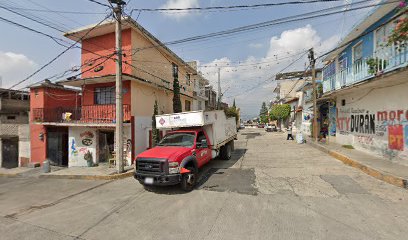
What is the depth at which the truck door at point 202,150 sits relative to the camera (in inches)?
312

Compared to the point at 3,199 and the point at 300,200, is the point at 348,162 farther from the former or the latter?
the point at 3,199

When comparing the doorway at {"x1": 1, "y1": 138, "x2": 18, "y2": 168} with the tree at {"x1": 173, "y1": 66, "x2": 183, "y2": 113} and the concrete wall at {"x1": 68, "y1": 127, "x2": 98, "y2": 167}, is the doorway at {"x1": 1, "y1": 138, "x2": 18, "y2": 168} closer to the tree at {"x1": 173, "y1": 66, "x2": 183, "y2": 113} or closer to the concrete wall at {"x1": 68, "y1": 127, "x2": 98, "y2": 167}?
the concrete wall at {"x1": 68, "y1": 127, "x2": 98, "y2": 167}

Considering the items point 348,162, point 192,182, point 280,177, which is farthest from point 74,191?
point 348,162

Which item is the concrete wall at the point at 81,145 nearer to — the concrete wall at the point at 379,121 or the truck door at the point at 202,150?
the truck door at the point at 202,150

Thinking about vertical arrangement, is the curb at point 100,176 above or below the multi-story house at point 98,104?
below

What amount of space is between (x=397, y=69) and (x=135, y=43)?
13121 millimetres

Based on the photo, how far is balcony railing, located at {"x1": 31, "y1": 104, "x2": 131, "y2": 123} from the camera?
490 inches

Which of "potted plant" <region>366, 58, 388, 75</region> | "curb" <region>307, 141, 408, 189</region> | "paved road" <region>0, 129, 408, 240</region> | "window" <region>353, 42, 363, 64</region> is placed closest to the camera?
"paved road" <region>0, 129, 408, 240</region>

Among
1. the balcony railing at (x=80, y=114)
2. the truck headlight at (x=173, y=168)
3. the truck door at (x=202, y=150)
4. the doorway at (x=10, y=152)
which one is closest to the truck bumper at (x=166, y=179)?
the truck headlight at (x=173, y=168)

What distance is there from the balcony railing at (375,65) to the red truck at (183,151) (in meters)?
7.04

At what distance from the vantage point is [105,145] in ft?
43.4

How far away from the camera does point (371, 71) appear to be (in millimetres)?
8906

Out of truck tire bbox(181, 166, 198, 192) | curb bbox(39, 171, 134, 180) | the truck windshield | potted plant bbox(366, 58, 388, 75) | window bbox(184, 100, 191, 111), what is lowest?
curb bbox(39, 171, 134, 180)

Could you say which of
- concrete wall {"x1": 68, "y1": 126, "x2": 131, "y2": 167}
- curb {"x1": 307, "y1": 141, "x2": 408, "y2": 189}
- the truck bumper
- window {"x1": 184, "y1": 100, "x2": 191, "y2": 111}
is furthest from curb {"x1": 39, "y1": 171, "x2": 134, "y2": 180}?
window {"x1": 184, "y1": 100, "x2": 191, "y2": 111}
